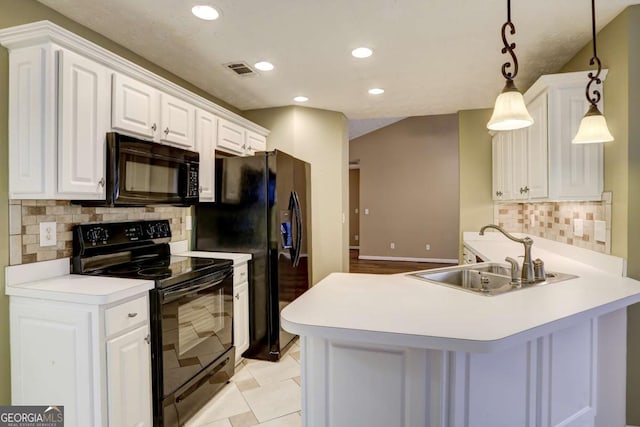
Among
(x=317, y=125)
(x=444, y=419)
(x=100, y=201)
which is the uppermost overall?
(x=317, y=125)

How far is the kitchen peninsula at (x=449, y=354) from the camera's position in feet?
3.89

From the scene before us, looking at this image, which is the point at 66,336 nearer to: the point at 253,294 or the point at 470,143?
the point at 253,294

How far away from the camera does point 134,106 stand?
2.07 metres

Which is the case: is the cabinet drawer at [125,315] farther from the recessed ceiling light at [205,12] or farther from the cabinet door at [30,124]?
the recessed ceiling light at [205,12]

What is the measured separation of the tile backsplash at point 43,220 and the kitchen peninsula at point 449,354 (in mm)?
1470

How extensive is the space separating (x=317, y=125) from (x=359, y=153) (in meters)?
4.18

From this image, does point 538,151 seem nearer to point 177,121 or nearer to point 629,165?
point 629,165

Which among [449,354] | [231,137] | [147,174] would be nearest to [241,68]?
[231,137]

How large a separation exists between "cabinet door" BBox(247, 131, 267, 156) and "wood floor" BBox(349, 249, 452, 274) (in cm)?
365

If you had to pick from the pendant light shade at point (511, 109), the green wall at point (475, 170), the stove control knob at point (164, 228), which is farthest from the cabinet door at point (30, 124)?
the green wall at point (475, 170)

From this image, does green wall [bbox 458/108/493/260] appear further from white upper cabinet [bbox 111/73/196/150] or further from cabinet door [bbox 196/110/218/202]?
white upper cabinet [bbox 111/73/196/150]

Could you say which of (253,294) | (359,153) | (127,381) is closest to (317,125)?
(253,294)

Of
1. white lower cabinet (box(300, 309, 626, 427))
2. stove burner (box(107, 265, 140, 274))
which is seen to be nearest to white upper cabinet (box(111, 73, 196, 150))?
stove burner (box(107, 265, 140, 274))

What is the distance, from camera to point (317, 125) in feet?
13.0
